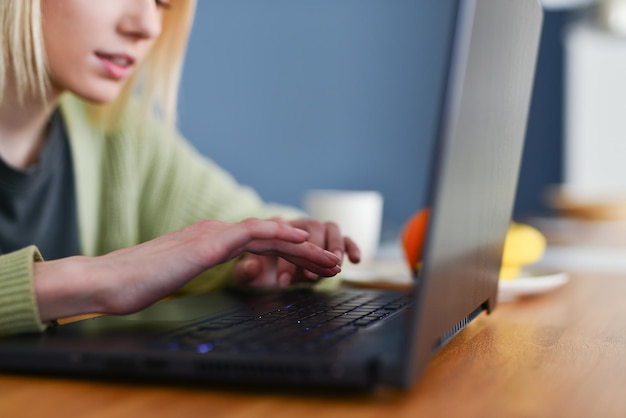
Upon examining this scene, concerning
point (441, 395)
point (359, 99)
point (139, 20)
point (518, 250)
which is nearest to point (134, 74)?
point (139, 20)

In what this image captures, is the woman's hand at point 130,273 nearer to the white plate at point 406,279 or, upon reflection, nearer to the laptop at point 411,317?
the laptop at point 411,317

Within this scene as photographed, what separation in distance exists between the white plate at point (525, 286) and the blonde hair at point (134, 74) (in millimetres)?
654

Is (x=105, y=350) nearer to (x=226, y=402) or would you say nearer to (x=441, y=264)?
(x=226, y=402)

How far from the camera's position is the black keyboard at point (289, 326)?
0.51 m

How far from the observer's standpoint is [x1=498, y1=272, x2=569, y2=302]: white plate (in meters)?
0.92

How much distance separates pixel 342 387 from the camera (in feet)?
1.53

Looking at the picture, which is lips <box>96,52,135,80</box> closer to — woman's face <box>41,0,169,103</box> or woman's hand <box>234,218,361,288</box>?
woman's face <box>41,0,169,103</box>

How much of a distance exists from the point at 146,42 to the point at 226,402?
758mm

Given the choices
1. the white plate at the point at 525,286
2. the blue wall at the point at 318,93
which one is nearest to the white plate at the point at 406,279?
the white plate at the point at 525,286

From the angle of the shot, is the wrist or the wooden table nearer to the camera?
the wooden table

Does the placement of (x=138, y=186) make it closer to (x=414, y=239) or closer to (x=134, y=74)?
(x=134, y=74)

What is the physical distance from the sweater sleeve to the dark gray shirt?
20.3 inches

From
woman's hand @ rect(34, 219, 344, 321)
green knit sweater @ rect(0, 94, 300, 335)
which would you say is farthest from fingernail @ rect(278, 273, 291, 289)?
green knit sweater @ rect(0, 94, 300, 335)

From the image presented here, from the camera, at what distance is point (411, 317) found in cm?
43
